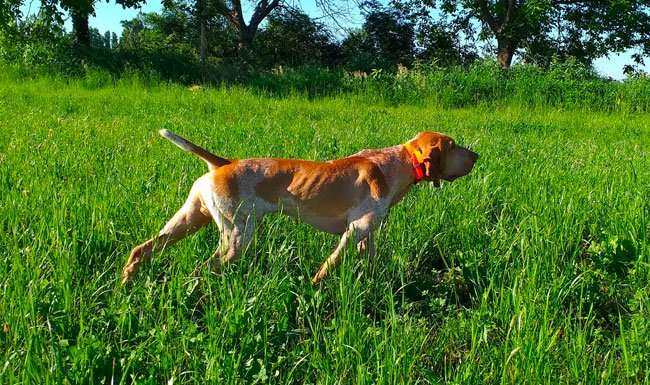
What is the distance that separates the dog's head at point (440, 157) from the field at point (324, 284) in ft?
1.25

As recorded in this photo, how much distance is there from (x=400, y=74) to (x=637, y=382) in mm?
13693

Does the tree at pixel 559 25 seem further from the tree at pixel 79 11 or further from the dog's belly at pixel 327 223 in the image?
the dog's belly at pixel 327 223

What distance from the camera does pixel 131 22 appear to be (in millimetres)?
36500

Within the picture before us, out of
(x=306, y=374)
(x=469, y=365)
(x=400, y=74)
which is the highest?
(x=400, y=74)

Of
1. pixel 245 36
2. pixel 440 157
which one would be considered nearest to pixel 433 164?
pixel 440 157

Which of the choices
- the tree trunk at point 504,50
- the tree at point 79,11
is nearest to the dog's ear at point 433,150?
the tree at point 79,11

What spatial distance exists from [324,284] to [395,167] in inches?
27.9

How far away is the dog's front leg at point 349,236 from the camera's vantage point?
2885 mm

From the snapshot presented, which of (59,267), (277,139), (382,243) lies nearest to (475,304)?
(382,243)

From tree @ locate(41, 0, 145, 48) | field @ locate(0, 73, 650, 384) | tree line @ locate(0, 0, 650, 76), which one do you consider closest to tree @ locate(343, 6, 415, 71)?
tree line @ locate(0, 0, 650, 76)

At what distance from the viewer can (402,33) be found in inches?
1102

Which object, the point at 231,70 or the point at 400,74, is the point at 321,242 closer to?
the point at 400,74

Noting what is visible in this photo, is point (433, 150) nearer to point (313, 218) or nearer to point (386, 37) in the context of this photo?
point (313, 218)

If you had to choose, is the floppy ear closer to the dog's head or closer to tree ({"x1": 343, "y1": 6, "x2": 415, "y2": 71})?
the dog's head
